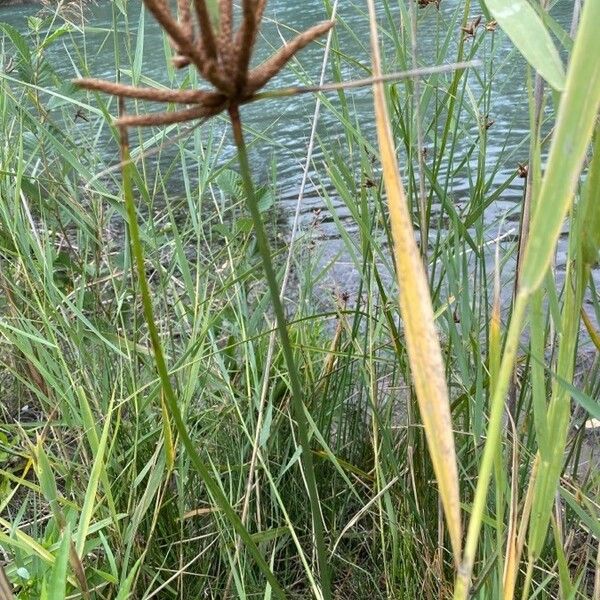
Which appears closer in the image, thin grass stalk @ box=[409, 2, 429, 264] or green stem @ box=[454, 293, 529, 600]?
green stem @ box=[454, 293, 529, 600]

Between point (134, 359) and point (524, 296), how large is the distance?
0.77 m

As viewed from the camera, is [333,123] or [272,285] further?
[333,123]

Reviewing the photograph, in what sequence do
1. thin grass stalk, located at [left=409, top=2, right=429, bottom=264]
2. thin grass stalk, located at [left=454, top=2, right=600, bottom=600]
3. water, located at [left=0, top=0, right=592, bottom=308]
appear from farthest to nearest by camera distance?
water, located at [left=0, top=0, right=592, bottom=308]
thin grass stalk, located at [left=409, top=2, right=429, bottom=264]
thin grass stalk, located at [left=454, top=2, right=600, bottom=600]

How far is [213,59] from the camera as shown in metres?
0.26

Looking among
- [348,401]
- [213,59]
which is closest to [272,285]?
[213,59]

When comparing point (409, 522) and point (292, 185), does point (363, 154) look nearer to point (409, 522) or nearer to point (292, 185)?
point (409, 522)

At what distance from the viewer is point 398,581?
791mm

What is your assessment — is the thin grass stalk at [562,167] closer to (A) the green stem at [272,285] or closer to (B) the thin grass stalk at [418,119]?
(A) the green stem at [272,285]

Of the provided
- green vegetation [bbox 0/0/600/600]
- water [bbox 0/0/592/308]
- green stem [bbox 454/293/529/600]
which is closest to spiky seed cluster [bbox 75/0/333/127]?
green vegetation [bbox 0/0/600/600]

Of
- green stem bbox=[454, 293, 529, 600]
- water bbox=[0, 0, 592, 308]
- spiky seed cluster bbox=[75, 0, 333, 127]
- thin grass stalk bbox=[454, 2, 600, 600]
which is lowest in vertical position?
water bbox=[0, 0, 592, 308]

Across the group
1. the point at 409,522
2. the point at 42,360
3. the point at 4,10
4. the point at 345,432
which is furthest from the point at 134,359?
the point at 4,10

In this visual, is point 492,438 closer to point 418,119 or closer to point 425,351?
point 425,351

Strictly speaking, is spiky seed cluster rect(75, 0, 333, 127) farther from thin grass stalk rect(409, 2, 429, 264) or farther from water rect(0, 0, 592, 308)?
water rect(0, 0, 592, 308)

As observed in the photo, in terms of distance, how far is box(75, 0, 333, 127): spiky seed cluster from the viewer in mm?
252
